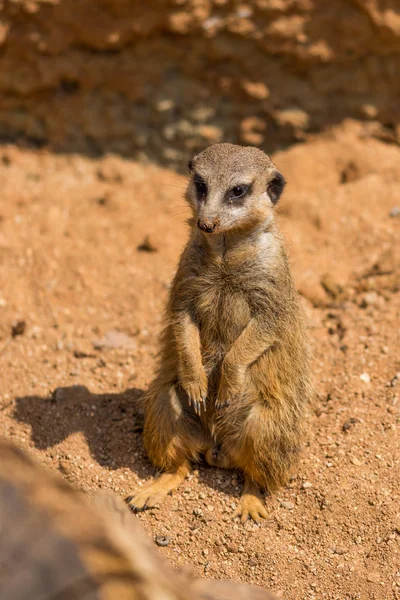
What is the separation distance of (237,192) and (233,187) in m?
0.03

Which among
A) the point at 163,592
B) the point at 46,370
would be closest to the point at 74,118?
the point at 46,370

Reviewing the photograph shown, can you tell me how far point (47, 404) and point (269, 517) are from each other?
119 centimetres

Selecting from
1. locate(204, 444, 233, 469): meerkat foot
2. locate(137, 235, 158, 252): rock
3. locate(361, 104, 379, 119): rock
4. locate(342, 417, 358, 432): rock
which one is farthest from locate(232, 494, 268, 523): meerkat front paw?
locate(361, 104, 379, 119): rock

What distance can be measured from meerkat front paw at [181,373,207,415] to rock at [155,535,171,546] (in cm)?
51

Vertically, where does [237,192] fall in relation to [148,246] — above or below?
above

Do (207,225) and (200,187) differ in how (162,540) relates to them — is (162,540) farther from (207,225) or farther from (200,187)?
(200,187)

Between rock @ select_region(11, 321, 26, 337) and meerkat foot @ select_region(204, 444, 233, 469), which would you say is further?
rock @ select_region(11, 321, 26, 337)

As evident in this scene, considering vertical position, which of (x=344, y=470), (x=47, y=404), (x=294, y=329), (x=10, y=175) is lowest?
(x=10, y=175)

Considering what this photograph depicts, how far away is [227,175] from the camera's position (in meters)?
3.01

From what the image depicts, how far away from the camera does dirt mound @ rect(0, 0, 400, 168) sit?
5125 millimetres

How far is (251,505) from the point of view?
10.2 ft

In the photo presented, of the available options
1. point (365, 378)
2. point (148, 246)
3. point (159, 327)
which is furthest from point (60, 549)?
point (148, 246)

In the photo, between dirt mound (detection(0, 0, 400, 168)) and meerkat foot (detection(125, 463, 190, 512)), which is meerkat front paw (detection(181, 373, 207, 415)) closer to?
meerkat foot (detection(125, 463, 190, 512))

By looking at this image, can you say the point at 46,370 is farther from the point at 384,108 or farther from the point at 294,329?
the point at 384,108
